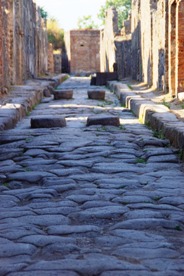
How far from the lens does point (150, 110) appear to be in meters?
11.4

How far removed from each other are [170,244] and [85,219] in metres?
0.90

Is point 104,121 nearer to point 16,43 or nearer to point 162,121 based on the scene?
point 162,121

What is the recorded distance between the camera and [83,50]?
179 feet

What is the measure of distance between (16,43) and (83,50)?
33073 millimetres

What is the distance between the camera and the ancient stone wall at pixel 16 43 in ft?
56.8

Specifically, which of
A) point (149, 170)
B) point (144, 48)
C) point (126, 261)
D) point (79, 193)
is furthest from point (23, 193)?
point (144, 48)

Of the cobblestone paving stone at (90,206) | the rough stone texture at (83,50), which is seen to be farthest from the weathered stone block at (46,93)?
the rough stone texture at (83,50)

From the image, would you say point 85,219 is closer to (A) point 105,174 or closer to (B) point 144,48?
(A) point 105,174

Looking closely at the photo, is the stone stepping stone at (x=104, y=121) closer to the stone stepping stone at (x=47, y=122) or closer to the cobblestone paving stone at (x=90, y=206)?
the stone stepping stone at (x=47, y=122)

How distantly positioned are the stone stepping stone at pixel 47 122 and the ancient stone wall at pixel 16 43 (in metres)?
5.65

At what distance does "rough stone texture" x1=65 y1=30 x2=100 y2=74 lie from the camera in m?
54.4

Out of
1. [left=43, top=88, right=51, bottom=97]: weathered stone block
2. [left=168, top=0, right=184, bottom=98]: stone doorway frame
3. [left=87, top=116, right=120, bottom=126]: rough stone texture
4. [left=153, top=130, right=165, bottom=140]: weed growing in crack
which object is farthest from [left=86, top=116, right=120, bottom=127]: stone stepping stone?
[left=43, top=88, right=51, bottom=97]: weathered stone block

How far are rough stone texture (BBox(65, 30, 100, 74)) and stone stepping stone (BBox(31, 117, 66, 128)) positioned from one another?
143ft

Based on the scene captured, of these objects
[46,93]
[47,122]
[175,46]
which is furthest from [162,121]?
[46,93]
